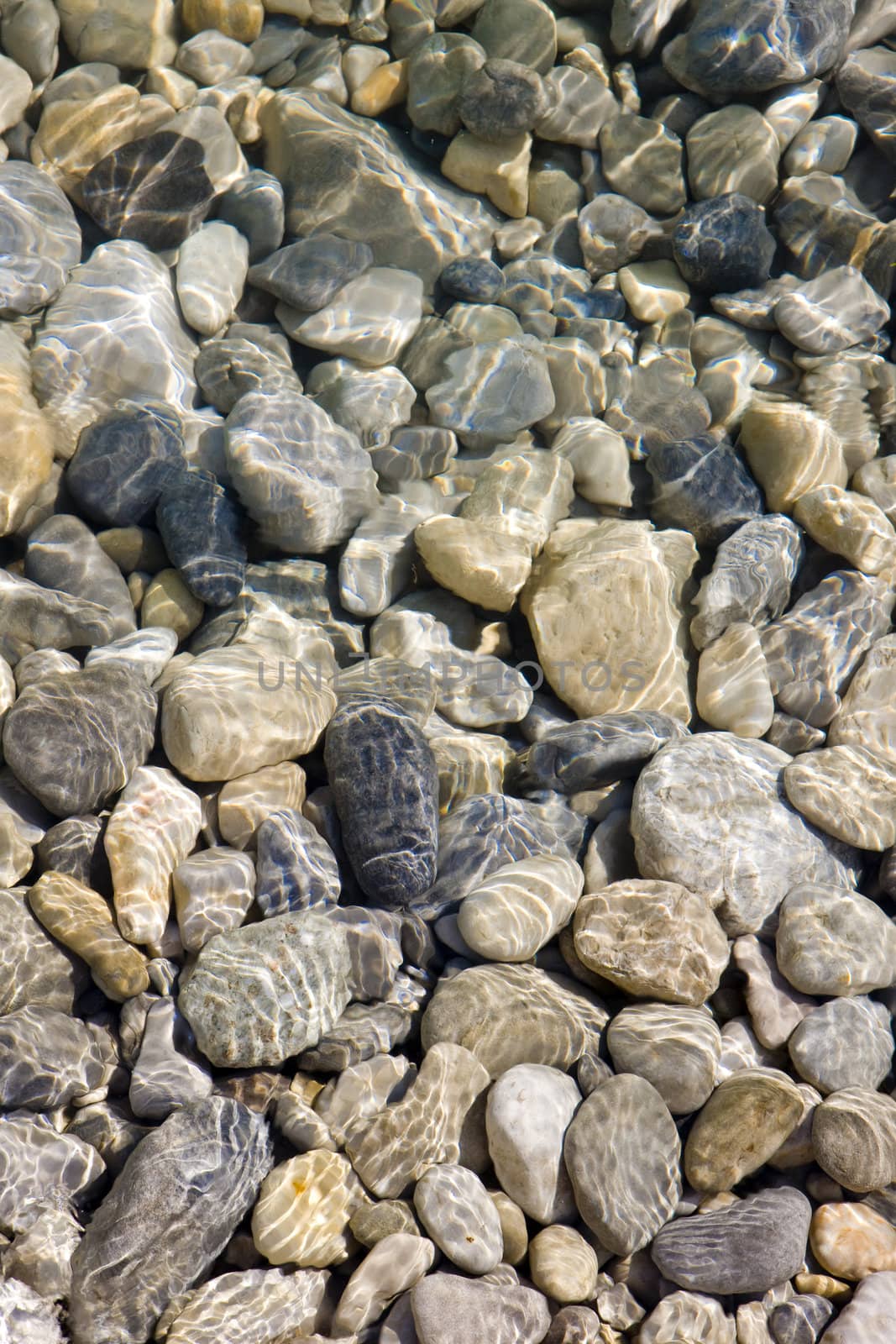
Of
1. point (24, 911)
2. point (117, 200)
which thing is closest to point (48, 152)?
point (117, 200)

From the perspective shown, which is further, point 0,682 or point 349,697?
point 349,697

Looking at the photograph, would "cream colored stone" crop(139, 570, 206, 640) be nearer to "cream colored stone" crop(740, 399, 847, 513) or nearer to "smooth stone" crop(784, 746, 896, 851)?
"smooth stone" crop(784, 746, 896, 851)

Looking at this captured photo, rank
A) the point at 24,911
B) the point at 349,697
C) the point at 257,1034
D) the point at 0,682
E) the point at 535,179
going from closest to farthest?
1. the point at 257,1034
2. the point at 24,911
3. the point at 0,682
4. the point at 349,697
5. the point at 535,179

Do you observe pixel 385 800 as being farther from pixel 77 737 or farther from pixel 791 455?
pixel 791 455

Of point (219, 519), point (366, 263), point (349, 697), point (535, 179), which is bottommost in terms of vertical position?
point (349, 697)

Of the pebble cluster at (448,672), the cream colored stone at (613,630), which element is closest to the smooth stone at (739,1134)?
the pebble cluster at (448,672)

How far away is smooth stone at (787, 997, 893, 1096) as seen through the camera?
364 cm

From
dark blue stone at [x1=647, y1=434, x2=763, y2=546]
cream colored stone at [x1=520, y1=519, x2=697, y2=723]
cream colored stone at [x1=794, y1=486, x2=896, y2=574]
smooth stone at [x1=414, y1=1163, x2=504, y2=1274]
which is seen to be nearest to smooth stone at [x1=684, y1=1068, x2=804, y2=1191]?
smooth stone at [x1=414, y1=1163, x2=504, y2=1274]

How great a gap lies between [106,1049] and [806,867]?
2.88m

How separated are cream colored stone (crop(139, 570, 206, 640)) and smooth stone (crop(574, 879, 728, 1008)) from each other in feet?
7.64

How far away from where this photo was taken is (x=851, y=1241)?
10.7 ft

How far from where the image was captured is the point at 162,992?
3621mm

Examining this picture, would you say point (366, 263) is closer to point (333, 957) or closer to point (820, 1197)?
point (333, 957)

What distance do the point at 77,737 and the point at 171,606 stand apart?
1043 mm
